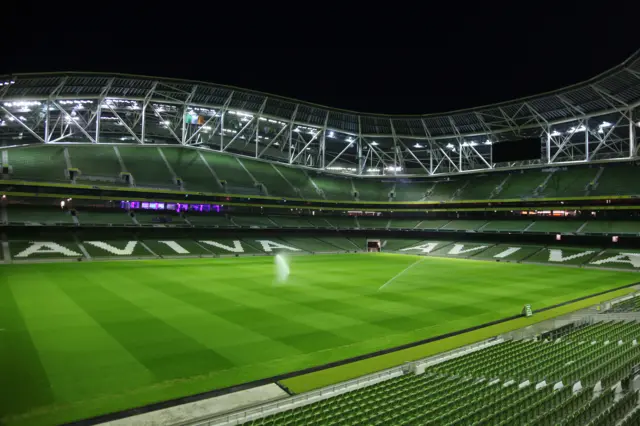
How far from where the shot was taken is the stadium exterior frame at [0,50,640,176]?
41031mm

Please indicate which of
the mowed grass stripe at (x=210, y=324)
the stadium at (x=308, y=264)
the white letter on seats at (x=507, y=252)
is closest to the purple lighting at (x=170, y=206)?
the stadium at (x=308, y=264)

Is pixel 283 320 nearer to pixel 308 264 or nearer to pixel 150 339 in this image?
A: pixel 150 339

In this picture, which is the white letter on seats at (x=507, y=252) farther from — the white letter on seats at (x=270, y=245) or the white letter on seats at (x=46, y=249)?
the white letter on seats at (x=46, y=249)

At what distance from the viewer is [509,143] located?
52.8m

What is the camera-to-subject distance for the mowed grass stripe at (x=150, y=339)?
12.7 m

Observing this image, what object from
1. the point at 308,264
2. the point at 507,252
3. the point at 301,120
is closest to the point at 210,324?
the point at 308,264

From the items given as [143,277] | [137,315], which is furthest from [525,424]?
[143,277]

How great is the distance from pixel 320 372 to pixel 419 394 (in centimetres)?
411

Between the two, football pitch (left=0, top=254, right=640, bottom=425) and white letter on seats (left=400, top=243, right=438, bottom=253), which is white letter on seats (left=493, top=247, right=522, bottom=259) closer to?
white letter on seats (left=400, top=243, right=438, bottom=253)

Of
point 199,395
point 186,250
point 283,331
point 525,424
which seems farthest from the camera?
point 186,250

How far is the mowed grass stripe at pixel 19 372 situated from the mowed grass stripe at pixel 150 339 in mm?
2640

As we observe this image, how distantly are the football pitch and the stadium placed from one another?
123mm

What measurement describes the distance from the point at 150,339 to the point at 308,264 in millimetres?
26732

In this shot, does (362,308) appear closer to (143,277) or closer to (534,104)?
(143,277)
